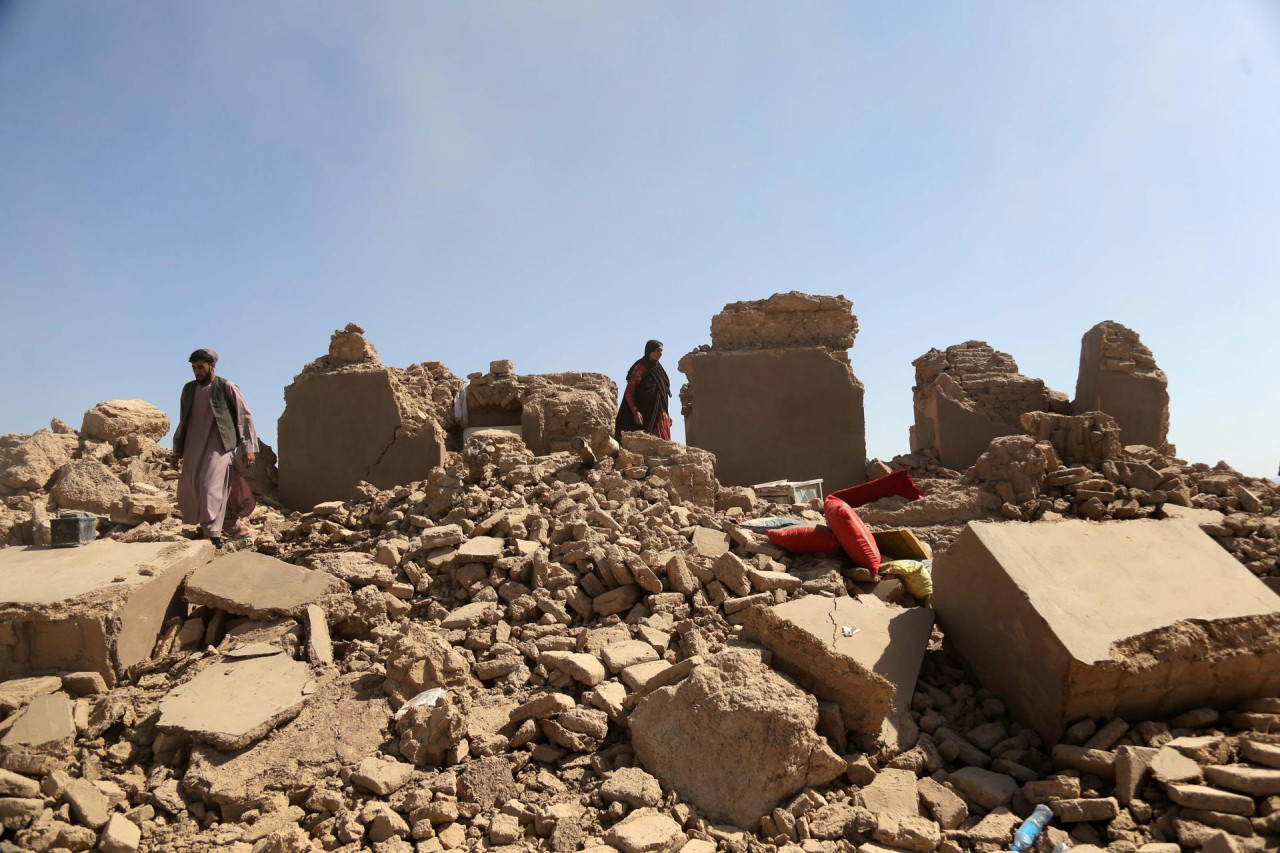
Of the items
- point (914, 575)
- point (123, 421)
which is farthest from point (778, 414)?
point (123, 421)

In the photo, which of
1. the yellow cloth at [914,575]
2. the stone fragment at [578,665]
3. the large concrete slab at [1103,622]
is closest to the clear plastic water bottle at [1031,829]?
the large concrete slab at [1103,622]

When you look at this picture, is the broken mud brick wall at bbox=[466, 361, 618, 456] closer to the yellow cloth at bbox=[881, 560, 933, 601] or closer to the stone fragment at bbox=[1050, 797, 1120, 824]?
the yellow cloth at bbox=[881, 560, 933, 601]

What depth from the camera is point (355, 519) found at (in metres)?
5.05

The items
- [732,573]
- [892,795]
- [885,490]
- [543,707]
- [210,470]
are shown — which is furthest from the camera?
[885,490]

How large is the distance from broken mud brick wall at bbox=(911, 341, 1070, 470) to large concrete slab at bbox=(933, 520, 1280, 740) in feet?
17.1

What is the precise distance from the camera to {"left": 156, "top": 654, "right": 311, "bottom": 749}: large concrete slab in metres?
2.89

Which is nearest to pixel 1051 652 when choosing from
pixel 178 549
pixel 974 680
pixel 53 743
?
pixel 974 680

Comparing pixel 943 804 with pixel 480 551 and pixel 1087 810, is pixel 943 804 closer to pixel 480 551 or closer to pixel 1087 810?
pixel 1087 810

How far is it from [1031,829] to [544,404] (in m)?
5.86

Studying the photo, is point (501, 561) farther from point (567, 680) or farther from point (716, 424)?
point (716, 424)

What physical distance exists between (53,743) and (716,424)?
5.95m

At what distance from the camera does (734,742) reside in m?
2.68

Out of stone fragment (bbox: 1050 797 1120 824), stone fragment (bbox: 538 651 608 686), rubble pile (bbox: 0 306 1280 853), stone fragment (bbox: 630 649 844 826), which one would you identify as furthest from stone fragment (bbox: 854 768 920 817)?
stone fragment (bbox: 538 651 608 686)

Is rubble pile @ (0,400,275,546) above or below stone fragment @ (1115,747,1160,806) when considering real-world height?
above
